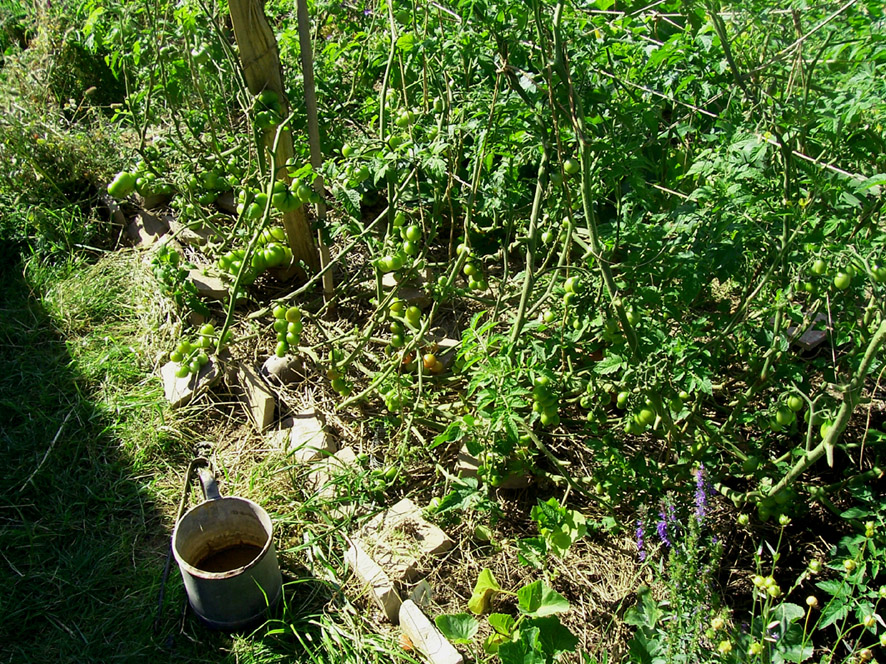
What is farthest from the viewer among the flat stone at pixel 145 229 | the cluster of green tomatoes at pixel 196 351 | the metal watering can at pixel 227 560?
the flat stone at pixel 145 229

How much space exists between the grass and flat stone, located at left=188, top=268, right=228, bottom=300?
0.64 ft

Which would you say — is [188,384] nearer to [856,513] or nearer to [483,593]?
[483,593]

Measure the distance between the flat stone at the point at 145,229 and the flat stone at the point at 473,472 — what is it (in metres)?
1.97

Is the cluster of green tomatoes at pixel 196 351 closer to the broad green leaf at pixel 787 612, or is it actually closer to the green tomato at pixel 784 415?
the green tomato at pixel 784 415

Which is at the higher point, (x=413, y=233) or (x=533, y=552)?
(x=413, y=233)

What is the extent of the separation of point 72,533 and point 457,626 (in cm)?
138

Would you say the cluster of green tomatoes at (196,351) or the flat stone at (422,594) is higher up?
the cluster of green tomatoes at (196,351)

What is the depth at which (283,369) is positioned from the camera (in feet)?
9.30

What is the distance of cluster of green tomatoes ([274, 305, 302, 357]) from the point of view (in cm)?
263

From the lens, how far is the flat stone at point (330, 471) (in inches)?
97.7

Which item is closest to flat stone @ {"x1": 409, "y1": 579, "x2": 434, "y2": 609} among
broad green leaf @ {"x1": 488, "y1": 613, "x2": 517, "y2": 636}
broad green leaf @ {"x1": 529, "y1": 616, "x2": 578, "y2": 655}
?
broad green leaf @ {"x1": 488, "y1": 613, "x2": 517, "y2": 636}

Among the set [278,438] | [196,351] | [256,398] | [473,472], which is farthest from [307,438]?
[473,472]

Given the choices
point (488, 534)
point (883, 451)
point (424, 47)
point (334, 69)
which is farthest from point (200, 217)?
point (883, 451)

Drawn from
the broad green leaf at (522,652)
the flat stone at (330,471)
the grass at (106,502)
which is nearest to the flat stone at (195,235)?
the grass at (106,502)
